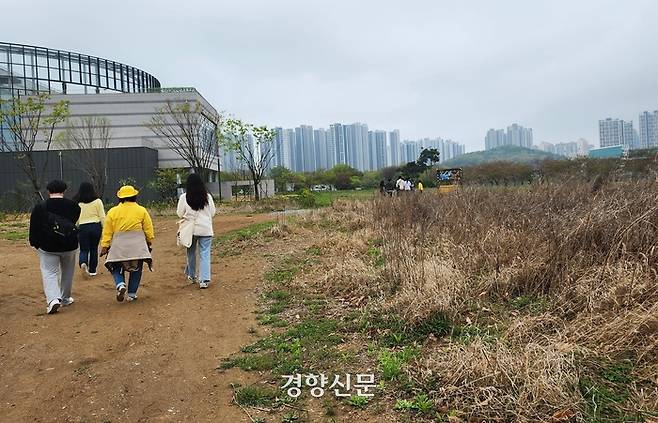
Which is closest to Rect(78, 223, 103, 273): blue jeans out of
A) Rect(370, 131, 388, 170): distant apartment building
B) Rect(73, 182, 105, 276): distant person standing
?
Rect(73, 182, 105, 276): distant person standing

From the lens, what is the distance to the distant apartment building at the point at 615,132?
109 ft

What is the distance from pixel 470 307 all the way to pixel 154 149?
37816 millimetres

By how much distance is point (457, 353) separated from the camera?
3.26m

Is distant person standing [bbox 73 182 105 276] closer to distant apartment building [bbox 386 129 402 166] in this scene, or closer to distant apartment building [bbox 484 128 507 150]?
distant apartment building [bbox 386 129 402 166]

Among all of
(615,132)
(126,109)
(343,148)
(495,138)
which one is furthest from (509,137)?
(126,109)

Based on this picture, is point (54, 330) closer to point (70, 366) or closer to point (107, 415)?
point (70, 366)

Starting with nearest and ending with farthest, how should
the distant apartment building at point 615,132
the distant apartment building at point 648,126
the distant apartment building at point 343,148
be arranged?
the distant apartment building at point 648,126 < the distant apartment building at point 615,132 < the distant apartment building at point 343,148

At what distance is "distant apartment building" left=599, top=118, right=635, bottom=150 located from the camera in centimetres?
3338

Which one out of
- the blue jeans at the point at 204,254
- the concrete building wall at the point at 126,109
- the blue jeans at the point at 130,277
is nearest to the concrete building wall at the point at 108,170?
the concrete building wall at the point at 126,109

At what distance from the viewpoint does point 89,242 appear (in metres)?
7.34

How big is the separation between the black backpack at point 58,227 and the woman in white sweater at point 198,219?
1287mm

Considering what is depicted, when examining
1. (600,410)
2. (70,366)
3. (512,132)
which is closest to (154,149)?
(70,366)

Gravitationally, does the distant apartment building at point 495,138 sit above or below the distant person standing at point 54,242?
above

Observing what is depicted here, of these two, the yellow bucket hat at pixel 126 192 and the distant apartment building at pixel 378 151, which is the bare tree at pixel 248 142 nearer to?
the yellow bucket hat at pixel 126 192
